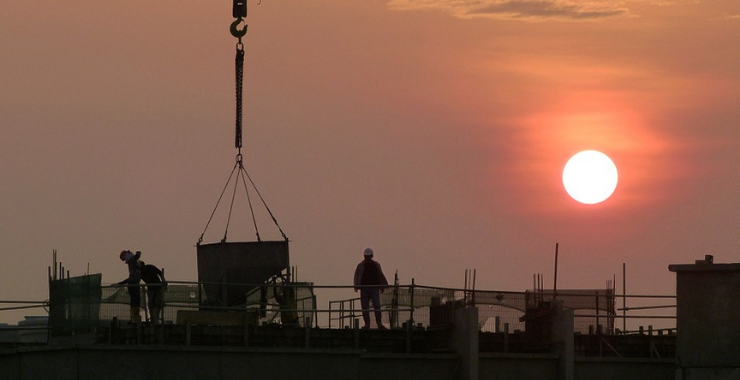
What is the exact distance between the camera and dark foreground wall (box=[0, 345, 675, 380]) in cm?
3566

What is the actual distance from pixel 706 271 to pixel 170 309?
1301 cm

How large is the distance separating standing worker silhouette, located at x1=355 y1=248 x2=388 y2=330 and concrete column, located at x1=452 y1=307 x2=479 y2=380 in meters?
1.89

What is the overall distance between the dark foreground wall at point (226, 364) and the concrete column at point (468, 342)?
0.33 metres

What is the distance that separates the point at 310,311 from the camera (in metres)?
37.5

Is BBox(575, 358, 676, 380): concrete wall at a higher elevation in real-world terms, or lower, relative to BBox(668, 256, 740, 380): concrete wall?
lower

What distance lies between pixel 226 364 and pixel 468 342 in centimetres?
560

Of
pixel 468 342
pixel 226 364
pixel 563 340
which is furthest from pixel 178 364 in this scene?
pixel 563 340

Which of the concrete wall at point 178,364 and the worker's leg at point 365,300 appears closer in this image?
the concrete wall at point 178,364

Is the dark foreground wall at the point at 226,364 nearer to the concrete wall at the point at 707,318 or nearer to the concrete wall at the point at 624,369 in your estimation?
the concrete wall at the point at 624,369

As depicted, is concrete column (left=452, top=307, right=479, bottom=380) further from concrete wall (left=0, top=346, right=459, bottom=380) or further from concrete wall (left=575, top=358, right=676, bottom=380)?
concrete wall (left=575, top=358, right=676, bottom=380)

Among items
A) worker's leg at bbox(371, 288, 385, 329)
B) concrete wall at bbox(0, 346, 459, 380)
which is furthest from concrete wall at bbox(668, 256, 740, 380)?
worker's leg at bbox(371, 288, 385, 329)

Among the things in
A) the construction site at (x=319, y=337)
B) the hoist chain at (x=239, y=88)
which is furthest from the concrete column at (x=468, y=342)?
the hoist chain at (x=239, y=88)

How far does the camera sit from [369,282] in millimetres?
38656

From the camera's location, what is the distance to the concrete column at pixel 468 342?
122 feet
